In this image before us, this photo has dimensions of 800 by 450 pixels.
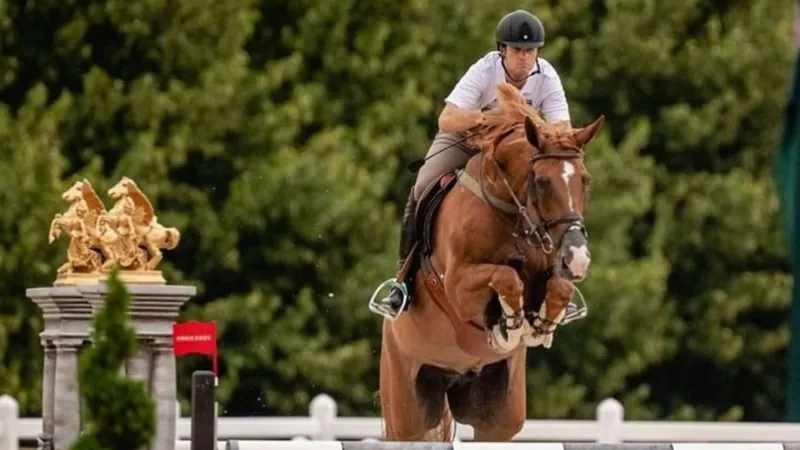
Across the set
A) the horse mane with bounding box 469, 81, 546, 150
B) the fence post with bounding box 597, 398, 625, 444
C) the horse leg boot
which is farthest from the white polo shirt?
the fence post with bounding box 597, 398, 625, 444

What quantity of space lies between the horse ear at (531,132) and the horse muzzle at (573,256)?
18.9 inches

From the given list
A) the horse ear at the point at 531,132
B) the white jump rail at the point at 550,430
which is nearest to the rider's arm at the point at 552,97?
the horse ear at the point at 531,132

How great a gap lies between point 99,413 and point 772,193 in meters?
19.2

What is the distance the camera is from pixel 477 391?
39.1ft

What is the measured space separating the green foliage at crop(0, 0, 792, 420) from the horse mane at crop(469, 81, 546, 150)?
11.0 metres

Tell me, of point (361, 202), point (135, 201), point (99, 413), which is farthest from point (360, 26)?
point (99, 413)

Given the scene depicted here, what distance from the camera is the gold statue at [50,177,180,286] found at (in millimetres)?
11648

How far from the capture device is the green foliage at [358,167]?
2281 centimetres

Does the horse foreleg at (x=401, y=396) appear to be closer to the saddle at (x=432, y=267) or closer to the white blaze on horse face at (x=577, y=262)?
the saddle at (x=432, y=267)

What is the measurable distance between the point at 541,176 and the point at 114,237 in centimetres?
238

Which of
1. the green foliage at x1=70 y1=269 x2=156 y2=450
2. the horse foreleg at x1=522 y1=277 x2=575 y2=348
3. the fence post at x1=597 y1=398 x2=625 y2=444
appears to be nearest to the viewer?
the green foliage at x1=70 y1=269 x2=156 y2=450

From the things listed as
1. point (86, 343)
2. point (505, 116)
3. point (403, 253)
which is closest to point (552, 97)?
point (505, 116)

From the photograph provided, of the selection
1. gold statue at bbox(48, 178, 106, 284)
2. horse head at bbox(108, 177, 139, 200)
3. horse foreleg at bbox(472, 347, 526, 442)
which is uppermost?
horse head at bbox(108, 177, 139, 200)

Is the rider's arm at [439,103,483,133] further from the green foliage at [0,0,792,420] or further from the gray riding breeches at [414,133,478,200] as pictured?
the green foliage at [0,0,792,420]
